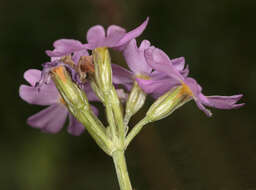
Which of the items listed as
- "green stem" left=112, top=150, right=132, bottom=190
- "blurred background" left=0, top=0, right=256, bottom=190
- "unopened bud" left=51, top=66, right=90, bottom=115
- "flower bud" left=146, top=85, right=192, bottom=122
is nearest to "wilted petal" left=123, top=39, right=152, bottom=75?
"flower bud" left=146, top=85, right=192, bottom=122

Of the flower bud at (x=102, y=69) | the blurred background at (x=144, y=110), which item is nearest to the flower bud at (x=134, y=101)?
the flower bud at (x=102, y=69)

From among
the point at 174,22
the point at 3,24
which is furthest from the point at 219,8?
the point at 3,24

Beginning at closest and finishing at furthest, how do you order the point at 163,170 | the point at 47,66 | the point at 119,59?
the point at 47,66 < the point at 163,170 < the point at 119,59

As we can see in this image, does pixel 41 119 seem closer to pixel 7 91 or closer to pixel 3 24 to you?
pixel 7 91

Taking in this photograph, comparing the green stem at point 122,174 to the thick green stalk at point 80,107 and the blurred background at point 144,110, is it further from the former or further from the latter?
the blurred background at point 144,110

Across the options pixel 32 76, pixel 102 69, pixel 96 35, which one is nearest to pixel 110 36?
pixel 96 35

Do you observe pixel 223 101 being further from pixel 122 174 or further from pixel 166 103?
pixel 122 174

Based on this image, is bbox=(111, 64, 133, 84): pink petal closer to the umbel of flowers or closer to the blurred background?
the umbel of flowers
